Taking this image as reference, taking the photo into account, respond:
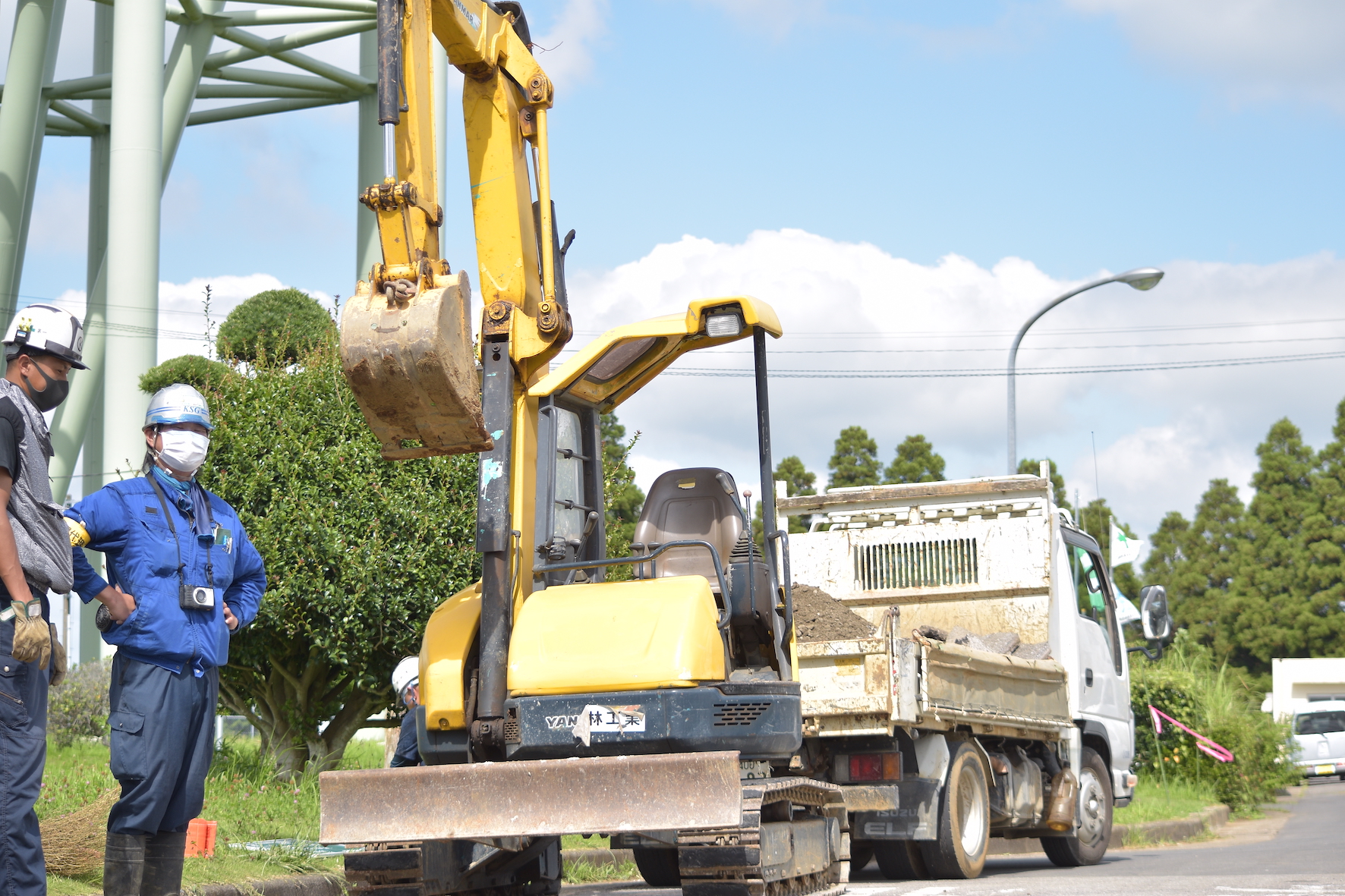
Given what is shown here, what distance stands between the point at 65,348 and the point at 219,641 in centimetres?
126

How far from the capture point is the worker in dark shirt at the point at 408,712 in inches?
305

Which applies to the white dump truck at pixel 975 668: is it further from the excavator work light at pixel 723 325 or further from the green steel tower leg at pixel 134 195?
the green steel tower leg at pixel 134 195

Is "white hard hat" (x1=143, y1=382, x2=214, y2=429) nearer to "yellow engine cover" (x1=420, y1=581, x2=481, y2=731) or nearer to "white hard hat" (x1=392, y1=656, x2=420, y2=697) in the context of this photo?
"yellow engine cover" (x1=420, y1=581, x2=481, y2=731)

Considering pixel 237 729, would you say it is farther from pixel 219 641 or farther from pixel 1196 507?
pixel 1196 507

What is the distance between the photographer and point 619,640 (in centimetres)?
686

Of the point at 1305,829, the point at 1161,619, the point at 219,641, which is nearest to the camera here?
the point at 219,641

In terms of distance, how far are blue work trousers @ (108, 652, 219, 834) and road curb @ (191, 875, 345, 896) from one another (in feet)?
5.54

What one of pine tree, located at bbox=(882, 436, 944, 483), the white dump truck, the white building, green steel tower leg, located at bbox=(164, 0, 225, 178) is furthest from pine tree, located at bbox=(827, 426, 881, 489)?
the white dump truck

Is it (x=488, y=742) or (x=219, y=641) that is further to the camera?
(x=488, y=742)

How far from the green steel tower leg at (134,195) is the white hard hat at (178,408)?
50.5 feet

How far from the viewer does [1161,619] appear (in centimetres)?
1248

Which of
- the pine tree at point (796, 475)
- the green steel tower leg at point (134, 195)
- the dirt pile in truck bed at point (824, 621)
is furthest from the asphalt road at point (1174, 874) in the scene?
the pine tree at point (796, 475)

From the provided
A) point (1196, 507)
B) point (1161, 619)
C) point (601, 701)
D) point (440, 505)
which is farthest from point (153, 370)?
point (1196, 507)

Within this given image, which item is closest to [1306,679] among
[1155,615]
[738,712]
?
[1155,615]
